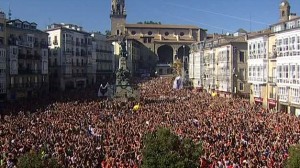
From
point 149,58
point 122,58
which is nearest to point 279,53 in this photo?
point 122,58

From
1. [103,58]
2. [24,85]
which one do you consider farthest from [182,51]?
[24,85]

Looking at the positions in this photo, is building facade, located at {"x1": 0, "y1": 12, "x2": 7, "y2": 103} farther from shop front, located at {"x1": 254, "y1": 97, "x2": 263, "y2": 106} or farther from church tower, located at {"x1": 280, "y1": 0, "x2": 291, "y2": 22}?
church tower, located at {"x1": 280, "y1": 0, "x2": 291, "y2": 22}

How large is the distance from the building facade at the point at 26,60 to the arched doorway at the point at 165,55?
2497 inches

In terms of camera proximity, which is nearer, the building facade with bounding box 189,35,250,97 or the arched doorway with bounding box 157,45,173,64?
the building facade with bounding box 189,35,250,97

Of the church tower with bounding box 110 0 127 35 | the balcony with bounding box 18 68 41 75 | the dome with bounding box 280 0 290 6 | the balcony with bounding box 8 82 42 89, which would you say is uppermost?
the church tower with bounding box 110 0 127 35

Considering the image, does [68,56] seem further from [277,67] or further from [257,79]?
[277,67]

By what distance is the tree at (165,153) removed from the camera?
14.0m

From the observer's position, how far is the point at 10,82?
56.7 meters

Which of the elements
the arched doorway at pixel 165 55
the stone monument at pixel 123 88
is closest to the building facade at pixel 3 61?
the stone monument at pixel 123 88

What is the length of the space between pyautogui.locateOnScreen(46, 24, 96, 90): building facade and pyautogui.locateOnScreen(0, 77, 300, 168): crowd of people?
31321mm

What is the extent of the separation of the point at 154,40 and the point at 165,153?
11365cm

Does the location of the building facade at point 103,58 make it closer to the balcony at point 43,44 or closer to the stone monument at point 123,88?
the balcony at point 43,44

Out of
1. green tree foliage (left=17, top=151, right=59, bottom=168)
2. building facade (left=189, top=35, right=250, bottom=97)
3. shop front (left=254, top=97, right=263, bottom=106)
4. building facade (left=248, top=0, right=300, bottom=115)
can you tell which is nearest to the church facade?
building facade (left=189, top=35, right=250, bottom=97)

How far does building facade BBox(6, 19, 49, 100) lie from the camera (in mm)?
57375
